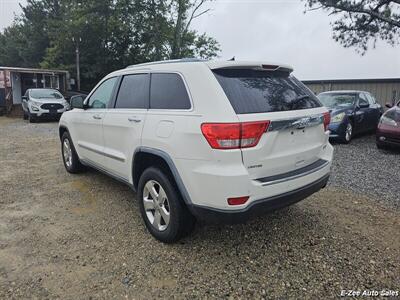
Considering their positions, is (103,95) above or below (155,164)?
above

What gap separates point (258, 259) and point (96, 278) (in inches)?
55.8

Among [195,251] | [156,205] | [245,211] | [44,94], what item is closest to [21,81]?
[44,94]

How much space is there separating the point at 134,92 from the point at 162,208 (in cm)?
140

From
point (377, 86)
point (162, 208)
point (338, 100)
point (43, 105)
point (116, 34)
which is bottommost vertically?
point (162, 208)

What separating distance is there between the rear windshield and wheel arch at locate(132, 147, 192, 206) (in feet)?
2.54

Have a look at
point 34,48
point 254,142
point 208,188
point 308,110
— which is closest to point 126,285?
point 208,188

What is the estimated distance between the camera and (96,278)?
8.46 feet

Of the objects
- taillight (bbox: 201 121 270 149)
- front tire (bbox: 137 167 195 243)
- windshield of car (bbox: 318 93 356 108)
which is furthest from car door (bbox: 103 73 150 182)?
windshield of car (bbox: 318 93 356 108)

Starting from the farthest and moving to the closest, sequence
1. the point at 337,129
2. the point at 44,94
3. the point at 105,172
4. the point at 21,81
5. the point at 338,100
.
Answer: the point at 21,81 → the point at 44,94 → the point at 338,100 → the point at 337,129 → the point at 105,172

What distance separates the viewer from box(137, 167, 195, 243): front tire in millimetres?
2838

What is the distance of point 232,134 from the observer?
2.41 metres

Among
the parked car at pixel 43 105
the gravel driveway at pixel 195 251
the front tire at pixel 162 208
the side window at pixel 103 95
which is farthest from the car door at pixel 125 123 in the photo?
the parked car at pixel 43 105

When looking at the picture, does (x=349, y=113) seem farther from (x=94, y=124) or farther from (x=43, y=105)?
(x=43, y=105)

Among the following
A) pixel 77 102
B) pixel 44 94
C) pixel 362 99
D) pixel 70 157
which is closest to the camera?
pixel 77 102
